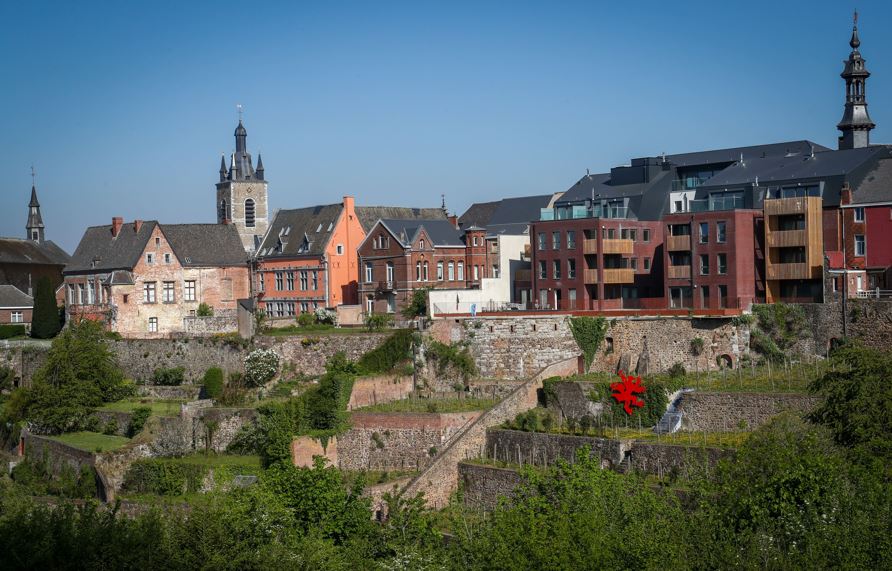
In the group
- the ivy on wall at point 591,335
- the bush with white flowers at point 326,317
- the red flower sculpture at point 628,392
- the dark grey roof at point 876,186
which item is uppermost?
the dark grey roof at point 876,186

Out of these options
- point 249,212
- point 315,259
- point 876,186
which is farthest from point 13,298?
point 876,186

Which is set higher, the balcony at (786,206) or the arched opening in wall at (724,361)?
the balcony at (786,206)

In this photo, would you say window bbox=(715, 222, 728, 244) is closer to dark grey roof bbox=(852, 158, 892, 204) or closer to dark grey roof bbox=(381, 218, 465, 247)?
dark grey roof bbox=(852, 158, 892, 204)

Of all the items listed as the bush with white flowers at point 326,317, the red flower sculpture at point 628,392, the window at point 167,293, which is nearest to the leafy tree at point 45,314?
the window at point 167,293

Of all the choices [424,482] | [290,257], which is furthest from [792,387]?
[290,257]

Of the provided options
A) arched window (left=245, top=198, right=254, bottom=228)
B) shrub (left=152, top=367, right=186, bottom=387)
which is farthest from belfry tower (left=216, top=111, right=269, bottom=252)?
shrub (left=152, top=367, right=186, bottom=387)

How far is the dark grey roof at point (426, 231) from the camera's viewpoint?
204ft

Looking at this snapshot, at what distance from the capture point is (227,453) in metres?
48.4

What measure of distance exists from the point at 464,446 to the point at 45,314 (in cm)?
3101

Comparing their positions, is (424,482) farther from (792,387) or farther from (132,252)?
(132,252)

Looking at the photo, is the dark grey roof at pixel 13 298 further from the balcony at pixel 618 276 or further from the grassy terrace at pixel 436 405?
the balcony at pixel 618 276

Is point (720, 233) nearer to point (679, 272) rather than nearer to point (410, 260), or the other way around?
point (679, 272)

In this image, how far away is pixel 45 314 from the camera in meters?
66.4

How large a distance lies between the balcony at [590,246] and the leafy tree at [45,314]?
28.9m
